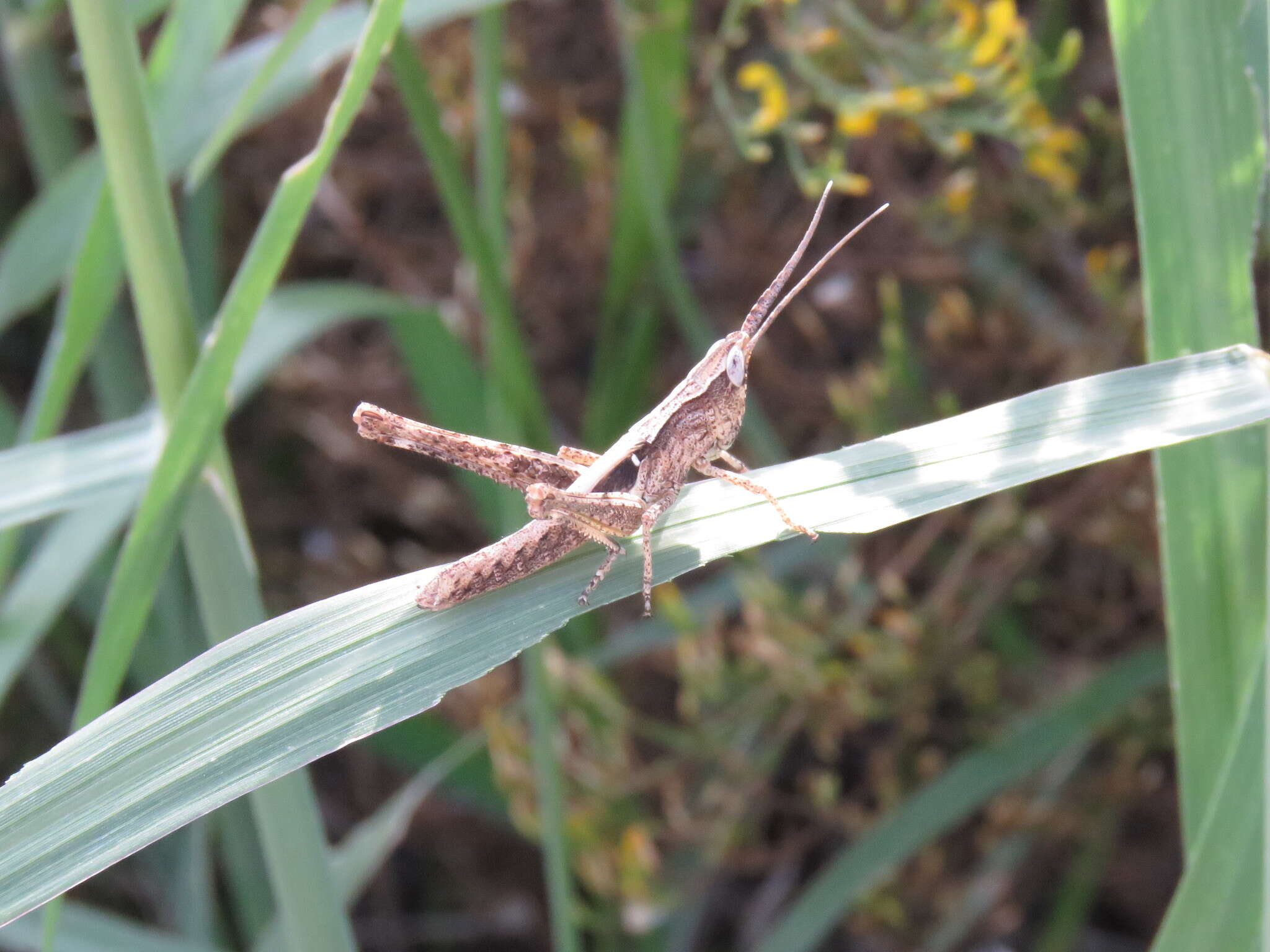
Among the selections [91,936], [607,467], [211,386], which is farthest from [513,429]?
[91,936]

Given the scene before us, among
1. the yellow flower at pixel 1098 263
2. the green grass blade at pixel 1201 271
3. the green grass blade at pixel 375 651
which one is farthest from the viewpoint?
the yellow flower at pixel 1098 263

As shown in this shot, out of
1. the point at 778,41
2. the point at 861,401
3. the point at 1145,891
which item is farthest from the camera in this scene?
the point at 1145,891

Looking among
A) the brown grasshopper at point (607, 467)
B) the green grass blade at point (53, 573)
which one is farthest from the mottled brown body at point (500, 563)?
the green grass blade at point (53, 573)

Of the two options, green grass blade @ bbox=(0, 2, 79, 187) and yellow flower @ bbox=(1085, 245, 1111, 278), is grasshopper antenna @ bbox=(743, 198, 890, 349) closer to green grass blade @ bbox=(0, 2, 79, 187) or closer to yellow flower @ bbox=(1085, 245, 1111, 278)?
yellow flower @ bbox=(1085, 245, 1111, 278)

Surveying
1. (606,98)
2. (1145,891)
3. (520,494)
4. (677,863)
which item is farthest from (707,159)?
(1145,891)

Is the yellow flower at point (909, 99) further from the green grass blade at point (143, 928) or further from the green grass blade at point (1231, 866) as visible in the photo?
the green grass blade at point (143, 928)

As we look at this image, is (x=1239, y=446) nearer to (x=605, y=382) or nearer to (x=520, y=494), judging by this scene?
(x=520, y=494)
